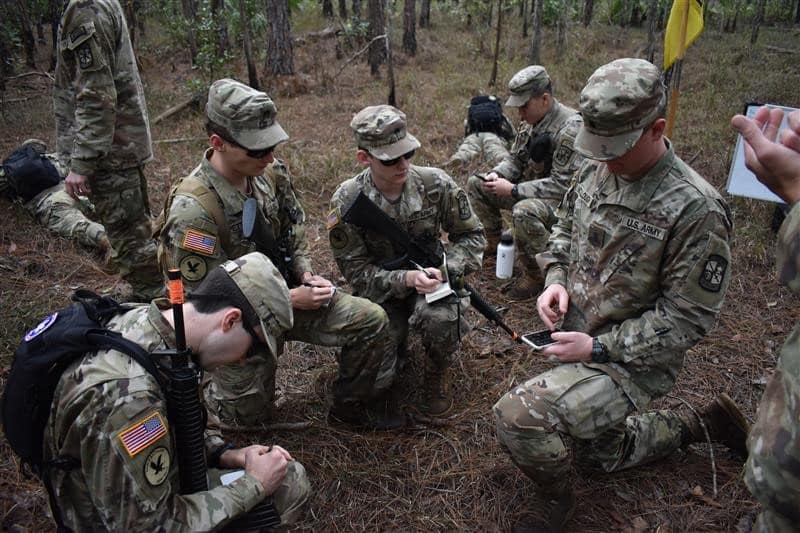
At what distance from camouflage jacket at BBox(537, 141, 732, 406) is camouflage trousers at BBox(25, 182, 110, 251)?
4.80 metres

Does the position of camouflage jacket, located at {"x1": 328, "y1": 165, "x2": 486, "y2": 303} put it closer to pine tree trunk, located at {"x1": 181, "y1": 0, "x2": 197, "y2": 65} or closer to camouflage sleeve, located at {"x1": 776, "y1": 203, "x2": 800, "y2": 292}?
camouflage sleeve, located at {"x1": 776, "y1": 203, "x2": 800, "y2": 292}

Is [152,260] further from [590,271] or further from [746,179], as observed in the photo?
[746,179]

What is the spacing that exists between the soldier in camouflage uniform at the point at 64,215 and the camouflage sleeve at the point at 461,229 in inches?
145

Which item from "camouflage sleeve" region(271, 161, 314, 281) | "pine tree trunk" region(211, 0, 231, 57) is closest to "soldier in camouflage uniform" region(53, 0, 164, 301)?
"camouflage sleeve" region(271, 161, 314, 281)

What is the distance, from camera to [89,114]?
4051 mm

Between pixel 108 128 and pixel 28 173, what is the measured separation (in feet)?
8.19

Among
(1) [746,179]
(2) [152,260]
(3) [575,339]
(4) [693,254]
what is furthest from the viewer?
(1) [746,179]

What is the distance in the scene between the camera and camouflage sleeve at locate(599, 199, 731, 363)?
2.43 meters

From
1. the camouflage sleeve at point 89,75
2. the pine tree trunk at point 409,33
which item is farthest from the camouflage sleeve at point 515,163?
the pine tree trunk at point 409,33

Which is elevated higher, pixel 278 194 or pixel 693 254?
pixel 693 254

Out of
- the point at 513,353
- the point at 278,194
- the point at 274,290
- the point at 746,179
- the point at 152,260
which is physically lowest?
the point at 513,353

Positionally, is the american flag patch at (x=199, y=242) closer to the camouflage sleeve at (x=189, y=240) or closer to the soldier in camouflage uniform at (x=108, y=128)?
the camouflage sleeve at (x=189, y=240)

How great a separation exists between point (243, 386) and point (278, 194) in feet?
4.29

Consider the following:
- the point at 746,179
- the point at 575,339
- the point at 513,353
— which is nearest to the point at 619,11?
the point at 746,179
